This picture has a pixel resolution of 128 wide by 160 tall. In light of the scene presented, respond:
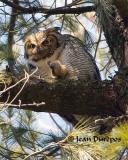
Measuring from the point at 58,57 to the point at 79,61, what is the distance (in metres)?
0.13

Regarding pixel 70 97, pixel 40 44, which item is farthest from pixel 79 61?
pixel 70 97

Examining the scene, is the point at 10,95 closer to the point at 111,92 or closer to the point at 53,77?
the point at 111,92

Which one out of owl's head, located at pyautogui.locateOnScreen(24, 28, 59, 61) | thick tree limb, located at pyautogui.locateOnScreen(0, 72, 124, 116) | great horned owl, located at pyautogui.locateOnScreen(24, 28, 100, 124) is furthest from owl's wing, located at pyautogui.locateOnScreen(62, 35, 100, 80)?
thick tree limb, located at pyautogui.locateOnScreen(0, 72, 124, 116)

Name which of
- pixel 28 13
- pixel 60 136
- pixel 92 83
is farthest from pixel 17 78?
pixel 28 13

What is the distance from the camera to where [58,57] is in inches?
118

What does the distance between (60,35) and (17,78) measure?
0.98 m

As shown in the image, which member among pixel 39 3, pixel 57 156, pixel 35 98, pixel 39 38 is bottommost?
pixel 57 156

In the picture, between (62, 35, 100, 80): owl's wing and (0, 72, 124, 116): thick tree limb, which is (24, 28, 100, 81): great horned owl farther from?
(0, 72, 124, 116): thick tree limb

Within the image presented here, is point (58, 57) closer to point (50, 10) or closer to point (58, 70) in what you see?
point (58, 70)

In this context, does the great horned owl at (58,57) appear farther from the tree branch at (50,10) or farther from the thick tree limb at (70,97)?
the thick tree limb at (70,97)

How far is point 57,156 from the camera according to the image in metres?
2.09

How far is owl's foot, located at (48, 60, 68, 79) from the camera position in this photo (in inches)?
111

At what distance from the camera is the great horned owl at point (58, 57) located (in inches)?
113

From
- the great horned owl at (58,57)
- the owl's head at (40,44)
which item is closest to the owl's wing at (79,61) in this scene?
the great horned owl at (58,57)
